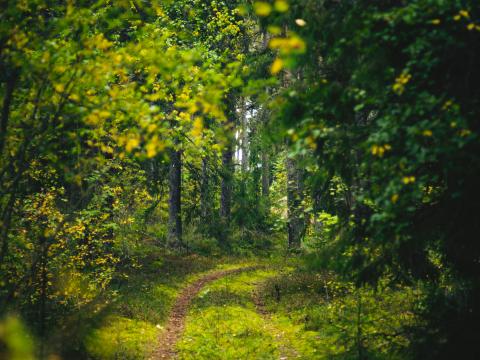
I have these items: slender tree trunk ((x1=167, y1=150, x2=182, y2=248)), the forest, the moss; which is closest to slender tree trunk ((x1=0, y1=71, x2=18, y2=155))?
the forest

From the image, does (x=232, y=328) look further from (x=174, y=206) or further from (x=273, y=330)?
(x=174, y=206)

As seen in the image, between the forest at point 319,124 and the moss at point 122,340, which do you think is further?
the moss at point 122,340

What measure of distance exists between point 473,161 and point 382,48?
1.81 metres

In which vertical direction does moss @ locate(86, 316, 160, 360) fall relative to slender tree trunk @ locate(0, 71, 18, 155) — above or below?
below

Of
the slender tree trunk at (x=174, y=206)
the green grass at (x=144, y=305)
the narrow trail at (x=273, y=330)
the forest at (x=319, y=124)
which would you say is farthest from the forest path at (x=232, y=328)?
the slender tree trunk at (x=174, y=206)

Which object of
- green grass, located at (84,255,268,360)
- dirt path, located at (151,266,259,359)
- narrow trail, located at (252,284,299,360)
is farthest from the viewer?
dirt path, located at (151,266,259,359)

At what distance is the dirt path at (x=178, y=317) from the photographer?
10.1 meters

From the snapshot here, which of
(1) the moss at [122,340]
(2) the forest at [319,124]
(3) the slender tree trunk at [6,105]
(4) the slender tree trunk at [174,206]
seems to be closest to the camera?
(2) the forest at [319,124]

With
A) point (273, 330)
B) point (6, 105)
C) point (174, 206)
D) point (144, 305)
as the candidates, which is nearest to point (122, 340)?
point (144, 305)

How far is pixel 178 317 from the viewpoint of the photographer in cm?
1304

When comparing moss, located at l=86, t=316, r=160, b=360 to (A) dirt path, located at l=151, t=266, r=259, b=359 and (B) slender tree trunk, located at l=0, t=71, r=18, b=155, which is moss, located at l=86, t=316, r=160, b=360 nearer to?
(A) dirt path, located at l=151, t=266, r=259, b=359

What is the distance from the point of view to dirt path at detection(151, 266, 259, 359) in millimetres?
10125

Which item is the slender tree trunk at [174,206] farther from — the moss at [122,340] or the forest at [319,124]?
the forest at [319,124]

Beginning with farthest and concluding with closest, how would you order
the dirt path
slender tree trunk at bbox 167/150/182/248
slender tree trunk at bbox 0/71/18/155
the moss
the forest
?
slender tree trunk at bbox 167/150/182/248 → the dirt path → the moss → slender tree trunk at bbox 0/71/18/155 → the forest
